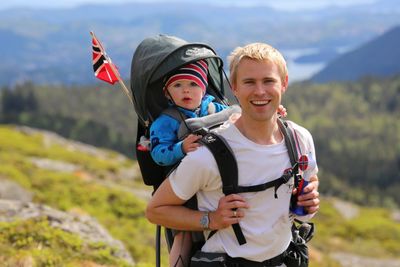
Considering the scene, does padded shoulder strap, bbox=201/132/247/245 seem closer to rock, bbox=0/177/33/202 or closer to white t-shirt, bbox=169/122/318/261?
white t-shirt, bbox=169/122/318/261

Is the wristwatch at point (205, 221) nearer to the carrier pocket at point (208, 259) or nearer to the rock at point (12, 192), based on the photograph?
the carrier pocket at point (208, 259)

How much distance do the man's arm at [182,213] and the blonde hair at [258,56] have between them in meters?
0.96

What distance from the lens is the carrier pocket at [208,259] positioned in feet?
14.8

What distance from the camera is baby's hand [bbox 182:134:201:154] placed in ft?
14.2

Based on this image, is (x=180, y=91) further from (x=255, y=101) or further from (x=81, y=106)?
(x=81, y=106)

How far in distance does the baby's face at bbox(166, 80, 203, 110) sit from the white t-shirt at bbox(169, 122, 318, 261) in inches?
24.5

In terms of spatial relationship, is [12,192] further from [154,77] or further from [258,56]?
[258,56]

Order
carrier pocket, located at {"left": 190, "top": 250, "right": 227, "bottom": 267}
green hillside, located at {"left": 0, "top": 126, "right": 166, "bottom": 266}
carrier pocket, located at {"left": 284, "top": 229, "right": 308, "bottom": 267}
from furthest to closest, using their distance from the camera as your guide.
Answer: green hillside, located at {"left": 0, "top": 126, "right": 166, "bottom": 266} < carrier pocket, located at {"left": 284, "top": 229, "right": 308, "bottom": 267} < carrier pocket, located at {"left": 190, "top": 250, "right": 227, "bottom": 267}

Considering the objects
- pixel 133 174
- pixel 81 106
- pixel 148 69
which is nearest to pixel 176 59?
pixel 148 69

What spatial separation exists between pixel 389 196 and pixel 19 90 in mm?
96313

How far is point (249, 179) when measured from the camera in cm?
427

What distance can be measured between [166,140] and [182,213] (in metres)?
0.66

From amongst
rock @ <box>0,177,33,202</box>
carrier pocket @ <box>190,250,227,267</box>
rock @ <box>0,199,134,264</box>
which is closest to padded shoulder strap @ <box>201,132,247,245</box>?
carrier pocket @ <box>190,250,227,267</box>

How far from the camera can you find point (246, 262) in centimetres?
450
